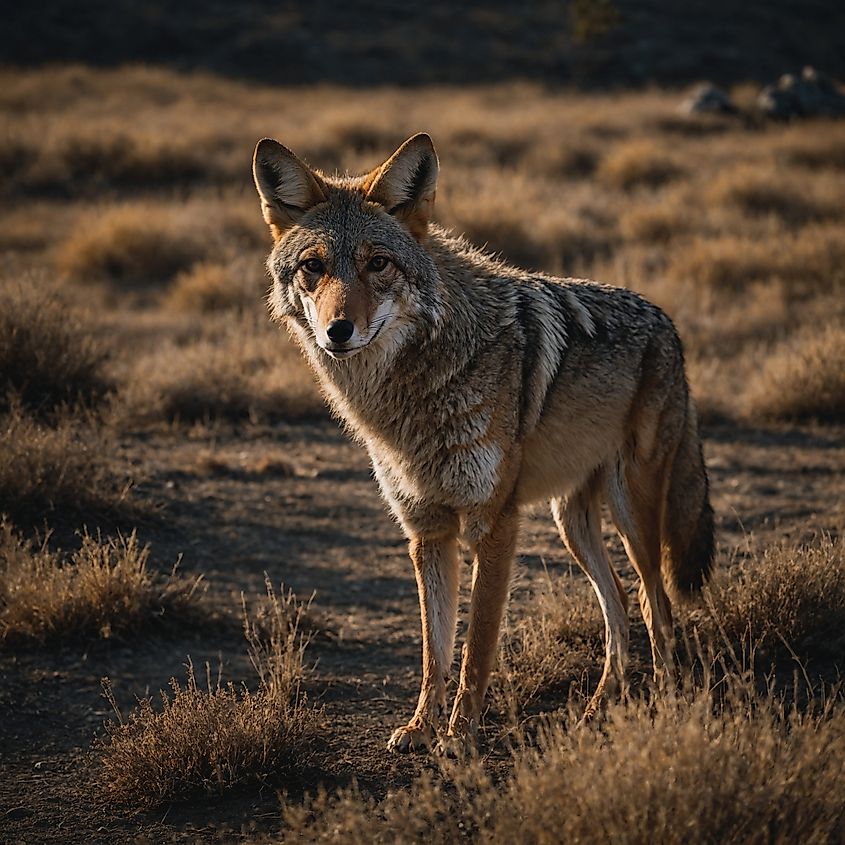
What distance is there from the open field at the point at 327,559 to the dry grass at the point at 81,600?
2 centimetres

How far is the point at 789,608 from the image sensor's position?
15.6ft

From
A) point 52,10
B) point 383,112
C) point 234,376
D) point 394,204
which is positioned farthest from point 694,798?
point 52,10

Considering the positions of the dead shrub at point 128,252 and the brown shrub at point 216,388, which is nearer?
the brown shrub at point 216,388

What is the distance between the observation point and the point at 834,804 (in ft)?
8.89

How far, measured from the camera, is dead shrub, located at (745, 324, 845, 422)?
8742 mm

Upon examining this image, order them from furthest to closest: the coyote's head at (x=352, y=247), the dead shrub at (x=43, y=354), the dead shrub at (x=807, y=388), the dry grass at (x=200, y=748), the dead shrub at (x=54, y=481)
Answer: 1. the dead shrub at (x=807, y=388)
2. the dead shrub at (x=43, y=354)
3. the dead shrub at (x=54, y=481)
4. the coyote's head at (x=352, y=247)
5. the dry grass at (x=200, y=748)

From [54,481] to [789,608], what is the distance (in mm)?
4418

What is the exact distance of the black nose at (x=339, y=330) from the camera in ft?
12.5

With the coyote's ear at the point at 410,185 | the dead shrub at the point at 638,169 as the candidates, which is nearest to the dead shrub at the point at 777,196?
the dead shrub at the point at 638,169

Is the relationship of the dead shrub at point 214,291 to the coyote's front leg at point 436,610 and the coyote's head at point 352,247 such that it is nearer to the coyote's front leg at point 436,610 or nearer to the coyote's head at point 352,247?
the coyote's head at point 352,247

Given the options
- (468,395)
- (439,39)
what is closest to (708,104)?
(439,39)

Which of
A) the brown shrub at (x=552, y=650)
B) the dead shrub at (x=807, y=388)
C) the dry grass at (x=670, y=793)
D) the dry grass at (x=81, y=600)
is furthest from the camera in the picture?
the dead shrub at (x=807, y=388)

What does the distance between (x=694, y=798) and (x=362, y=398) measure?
→ 2213 millimetres

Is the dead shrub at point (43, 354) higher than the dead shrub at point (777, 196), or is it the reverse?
the dead shrub at point (777, 196)
